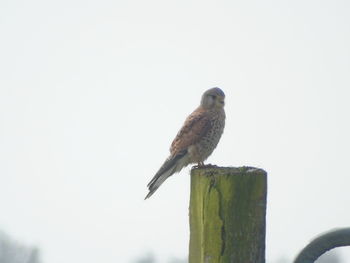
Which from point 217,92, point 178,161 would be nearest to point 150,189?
point 178,161

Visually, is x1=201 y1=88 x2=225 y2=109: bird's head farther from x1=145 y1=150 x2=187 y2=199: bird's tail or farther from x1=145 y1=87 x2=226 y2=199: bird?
x1=145 y1=150 x2=187 y2=199: bird's tail

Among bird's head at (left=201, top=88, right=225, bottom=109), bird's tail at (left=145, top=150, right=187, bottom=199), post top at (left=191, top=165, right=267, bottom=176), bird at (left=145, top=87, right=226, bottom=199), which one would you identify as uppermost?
bird's head at (left=201, top=88, right=225, bottom=109)

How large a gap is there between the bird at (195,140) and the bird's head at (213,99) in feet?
0.26

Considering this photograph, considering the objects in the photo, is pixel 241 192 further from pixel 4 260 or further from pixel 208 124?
pixel 4 260

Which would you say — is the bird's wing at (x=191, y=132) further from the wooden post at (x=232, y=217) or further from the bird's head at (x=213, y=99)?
the wooden post at (x=232, y=217)

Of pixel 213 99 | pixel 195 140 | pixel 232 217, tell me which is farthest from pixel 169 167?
pixel 232 217

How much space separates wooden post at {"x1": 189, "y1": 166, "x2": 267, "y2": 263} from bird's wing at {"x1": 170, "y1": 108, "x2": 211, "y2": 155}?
475cm

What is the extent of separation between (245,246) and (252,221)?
0.10 meters

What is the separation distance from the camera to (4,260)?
60938 mm

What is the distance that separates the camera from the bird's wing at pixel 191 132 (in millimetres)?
8625

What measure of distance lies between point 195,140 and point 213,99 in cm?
74

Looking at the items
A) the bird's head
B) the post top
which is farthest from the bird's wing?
the post top

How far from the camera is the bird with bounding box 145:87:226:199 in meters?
8.46

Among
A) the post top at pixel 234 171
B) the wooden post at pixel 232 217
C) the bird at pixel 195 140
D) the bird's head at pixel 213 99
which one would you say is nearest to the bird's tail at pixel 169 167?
the bird at pixel 195 140
